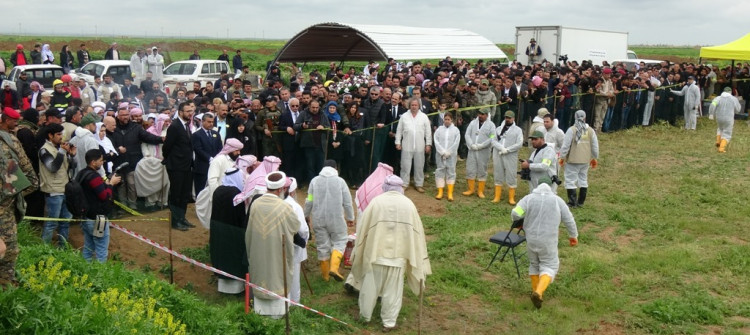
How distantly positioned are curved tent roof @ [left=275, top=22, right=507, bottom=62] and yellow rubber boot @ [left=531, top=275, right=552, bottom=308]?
562 inches

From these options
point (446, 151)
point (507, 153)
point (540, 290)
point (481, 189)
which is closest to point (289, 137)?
point (446, 151)

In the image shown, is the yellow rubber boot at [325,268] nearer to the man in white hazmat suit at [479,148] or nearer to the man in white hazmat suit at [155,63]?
the man in white hazmat suit at [479,148]

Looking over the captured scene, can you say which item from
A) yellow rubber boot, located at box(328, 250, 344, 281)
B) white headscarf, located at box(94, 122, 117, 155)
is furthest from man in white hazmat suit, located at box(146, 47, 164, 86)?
yellow rubber boot, located at box(328, 250, 344, 281)

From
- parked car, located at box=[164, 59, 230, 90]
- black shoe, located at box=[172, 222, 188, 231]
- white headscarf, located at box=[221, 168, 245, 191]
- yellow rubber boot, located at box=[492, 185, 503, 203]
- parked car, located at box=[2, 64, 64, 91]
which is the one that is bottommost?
black shoe, located at box=[172, 222, 188, 231]

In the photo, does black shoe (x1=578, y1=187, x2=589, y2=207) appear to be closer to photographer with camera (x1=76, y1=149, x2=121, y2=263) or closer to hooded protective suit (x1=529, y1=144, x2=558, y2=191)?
hooded protective suit (x1=529, y1=144, x2=558, y2=191)

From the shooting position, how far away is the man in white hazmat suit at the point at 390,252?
7199 millimetres

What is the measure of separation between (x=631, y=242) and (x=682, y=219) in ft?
5.19

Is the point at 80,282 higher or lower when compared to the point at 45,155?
lower

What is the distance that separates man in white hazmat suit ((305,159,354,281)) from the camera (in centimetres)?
821

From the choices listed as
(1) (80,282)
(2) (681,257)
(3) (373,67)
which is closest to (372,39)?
(3) (373,67)

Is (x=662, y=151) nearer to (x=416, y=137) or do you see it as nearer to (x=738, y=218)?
(x=738, y=218)

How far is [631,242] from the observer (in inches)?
407

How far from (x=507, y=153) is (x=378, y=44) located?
10.2 meters

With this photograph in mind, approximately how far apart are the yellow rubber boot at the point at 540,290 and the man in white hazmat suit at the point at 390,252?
54.0 inches
